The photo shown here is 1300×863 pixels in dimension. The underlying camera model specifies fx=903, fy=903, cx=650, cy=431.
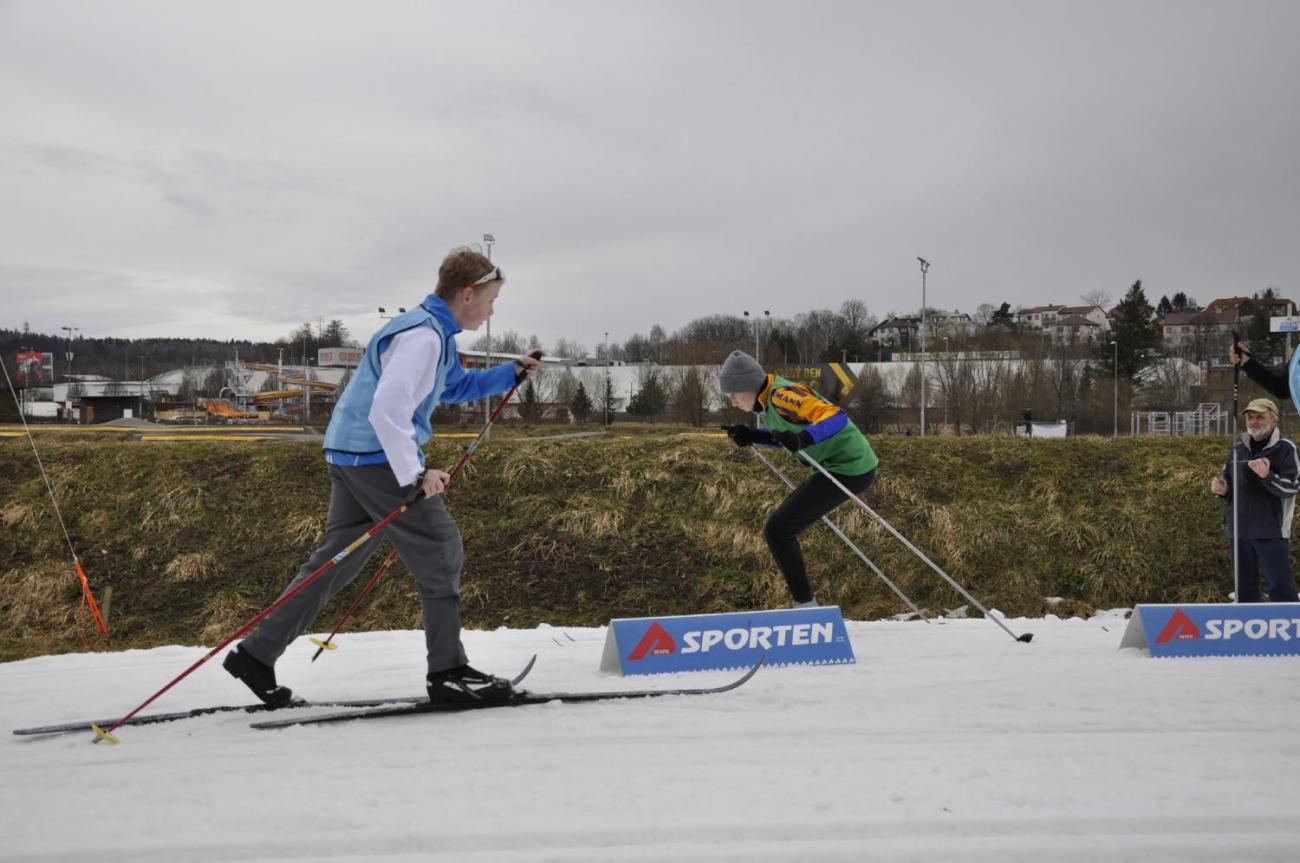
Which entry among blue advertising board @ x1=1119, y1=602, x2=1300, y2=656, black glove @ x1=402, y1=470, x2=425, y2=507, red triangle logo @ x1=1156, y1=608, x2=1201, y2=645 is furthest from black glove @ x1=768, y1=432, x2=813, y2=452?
black glove @ x1=402, y1=470, x2=425, y2=507

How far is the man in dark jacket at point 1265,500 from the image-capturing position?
6.99 meters

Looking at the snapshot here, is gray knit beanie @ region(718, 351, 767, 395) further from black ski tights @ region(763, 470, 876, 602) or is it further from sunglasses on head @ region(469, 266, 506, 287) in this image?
sunglasses on head @ region(469, 266, 506, 287)

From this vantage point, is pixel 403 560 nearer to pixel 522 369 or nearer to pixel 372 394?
pixel 372 394

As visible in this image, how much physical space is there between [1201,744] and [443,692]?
3533mm

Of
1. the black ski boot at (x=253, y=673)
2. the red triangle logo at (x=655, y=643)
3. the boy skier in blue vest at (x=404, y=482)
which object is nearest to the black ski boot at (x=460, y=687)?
the boy skier in blue vest at (x=404, y=482)

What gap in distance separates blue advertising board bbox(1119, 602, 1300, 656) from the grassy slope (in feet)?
10.3

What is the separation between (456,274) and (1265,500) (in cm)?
659

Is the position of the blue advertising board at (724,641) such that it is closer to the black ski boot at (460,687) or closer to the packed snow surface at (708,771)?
the packed snow surface at (708,771)

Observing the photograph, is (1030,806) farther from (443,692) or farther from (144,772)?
(144,772)

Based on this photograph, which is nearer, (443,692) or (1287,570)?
(443,692)

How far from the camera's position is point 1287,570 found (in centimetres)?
702

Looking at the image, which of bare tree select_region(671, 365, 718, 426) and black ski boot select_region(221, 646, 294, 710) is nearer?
black ski boot select_region(221, 646, 294, 710)

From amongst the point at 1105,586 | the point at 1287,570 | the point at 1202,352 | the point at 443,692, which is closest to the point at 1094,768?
the point at 443,692

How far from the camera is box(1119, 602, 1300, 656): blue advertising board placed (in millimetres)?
5566
